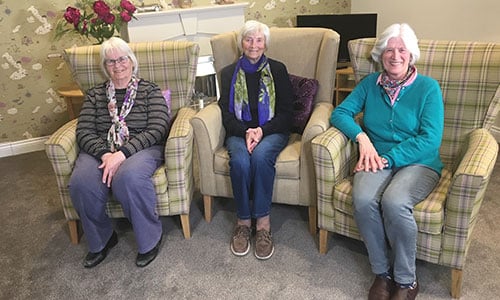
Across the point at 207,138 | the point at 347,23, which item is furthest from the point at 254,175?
the point at 347,23

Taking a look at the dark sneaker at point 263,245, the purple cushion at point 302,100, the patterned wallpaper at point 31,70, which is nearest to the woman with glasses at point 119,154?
the dark sneaker at point 263,245

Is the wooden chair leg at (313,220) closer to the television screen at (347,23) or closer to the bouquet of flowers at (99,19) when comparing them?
the bouquet of flowers at (99,19)

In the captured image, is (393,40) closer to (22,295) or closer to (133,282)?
(133,282)

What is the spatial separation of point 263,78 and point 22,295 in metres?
1.52

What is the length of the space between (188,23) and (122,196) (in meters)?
2.26

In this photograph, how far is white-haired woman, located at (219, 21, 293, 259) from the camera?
2045 millimetres

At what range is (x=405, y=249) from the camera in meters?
1.63

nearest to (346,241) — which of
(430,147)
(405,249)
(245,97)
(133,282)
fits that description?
(405,249)

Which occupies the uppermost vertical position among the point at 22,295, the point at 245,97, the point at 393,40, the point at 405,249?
the point at 393,40

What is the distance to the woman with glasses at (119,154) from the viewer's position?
Answer: 1.97m

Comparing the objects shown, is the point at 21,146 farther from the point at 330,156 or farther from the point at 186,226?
the point at 330,156

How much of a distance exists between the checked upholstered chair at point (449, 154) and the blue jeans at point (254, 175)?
0.86ft

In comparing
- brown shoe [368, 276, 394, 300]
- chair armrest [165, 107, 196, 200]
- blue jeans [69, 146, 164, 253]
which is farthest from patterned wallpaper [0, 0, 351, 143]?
brown shoe [368, 276, 394, 300]

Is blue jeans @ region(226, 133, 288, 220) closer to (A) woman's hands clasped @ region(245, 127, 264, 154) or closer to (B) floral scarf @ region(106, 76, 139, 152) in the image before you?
(A) woman's hands clasped @ region(245, 127, 264, 154)
